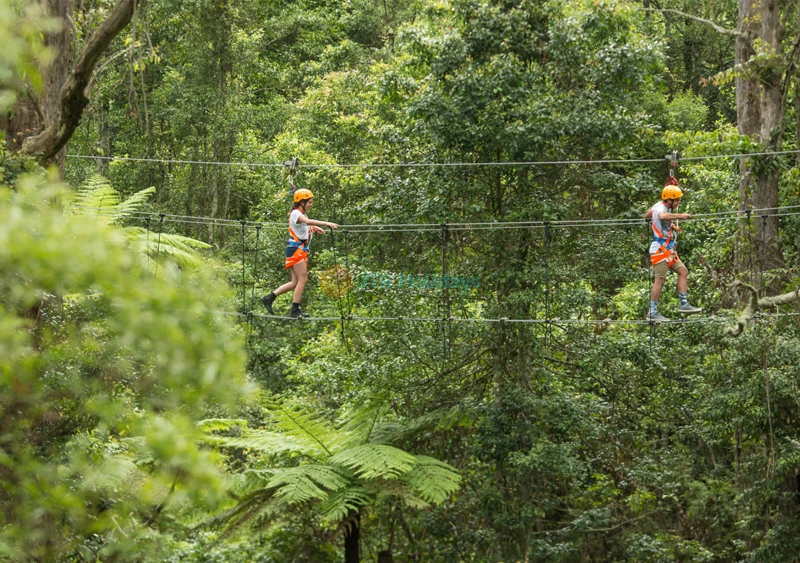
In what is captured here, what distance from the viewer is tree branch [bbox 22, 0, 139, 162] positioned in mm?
4973

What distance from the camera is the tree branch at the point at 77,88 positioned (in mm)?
4973

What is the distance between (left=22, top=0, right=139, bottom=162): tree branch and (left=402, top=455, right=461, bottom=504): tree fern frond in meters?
4.03

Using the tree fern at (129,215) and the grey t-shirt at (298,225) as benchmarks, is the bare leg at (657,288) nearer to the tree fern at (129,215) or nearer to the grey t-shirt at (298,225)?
the grey t-shirt at (298,225)

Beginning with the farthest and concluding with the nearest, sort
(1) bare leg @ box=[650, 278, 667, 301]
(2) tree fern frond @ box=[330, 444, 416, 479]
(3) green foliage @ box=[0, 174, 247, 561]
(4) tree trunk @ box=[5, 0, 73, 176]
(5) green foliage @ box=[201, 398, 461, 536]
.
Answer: (5) green foliage @ box=[201, 398, 461, 536] < (2) tree fern frond @ box=[330, 444, 416, 479] < (1) bare leg @ box=[650, 278, 667, 301] < (4) tree trunk @ box=[5, 0, 73, 176] < (3) green foliage @ box=[0, 174, 247, 561]

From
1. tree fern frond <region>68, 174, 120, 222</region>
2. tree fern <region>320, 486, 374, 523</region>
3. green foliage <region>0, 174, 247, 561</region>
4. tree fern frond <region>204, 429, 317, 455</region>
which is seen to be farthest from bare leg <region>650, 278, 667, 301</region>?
green foliage <region>0, 174, 247, 561</region>

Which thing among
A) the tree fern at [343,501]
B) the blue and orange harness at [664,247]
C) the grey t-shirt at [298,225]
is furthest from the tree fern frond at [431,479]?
the blue and orange harness at [664,247]

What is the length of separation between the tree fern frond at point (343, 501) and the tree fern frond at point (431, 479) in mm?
395

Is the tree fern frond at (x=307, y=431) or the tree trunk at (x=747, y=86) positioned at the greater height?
the tree trunk at (x=747, y=86)

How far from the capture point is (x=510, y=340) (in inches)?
358

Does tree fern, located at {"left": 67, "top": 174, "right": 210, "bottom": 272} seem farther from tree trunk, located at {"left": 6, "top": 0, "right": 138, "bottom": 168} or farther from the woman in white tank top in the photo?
tree trunk, located at {"left": 6, "top": 0, "right": 138, "bottom": 168}

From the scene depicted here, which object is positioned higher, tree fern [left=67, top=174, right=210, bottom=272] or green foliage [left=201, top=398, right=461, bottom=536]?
tree fern [left=67, top=174, right=210, bottom=272]

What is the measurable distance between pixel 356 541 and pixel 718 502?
142 inches

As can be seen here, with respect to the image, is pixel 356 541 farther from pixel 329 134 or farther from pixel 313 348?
pixel 329 134

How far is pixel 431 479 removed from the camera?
311 inches
